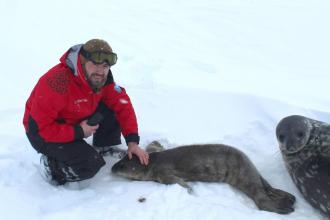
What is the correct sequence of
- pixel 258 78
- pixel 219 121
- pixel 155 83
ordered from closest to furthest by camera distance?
pixel 219 121
pixel 155 83
pixel 258 78

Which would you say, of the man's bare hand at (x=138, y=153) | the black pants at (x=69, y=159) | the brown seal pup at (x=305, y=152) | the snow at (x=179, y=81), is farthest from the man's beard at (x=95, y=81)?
the brown seal pup at (x=305, y=152)

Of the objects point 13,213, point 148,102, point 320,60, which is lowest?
point 13,213

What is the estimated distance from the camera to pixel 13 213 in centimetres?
294

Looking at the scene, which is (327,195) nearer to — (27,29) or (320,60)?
(320,60)

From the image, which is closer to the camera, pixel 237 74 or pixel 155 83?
pixel 155 83

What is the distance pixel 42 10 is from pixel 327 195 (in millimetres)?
5119

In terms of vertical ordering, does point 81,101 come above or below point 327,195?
above

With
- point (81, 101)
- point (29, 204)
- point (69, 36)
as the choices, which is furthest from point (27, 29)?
point (29, 204)

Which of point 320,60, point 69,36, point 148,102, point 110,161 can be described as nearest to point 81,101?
point 110,161

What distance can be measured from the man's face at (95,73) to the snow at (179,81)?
74cm

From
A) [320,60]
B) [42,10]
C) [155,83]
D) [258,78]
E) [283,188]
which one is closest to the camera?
[283,188]

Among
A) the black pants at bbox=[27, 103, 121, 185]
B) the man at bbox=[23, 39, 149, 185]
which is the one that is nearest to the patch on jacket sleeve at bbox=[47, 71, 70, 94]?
the man at bbox=[23, 39, 149, 185]

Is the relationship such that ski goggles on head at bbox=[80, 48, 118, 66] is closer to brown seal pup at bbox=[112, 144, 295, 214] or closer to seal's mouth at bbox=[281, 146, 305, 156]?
brown seal pup at bbox=[112, 144, 295, 214]

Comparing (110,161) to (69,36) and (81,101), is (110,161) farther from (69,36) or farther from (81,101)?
(69,36)
